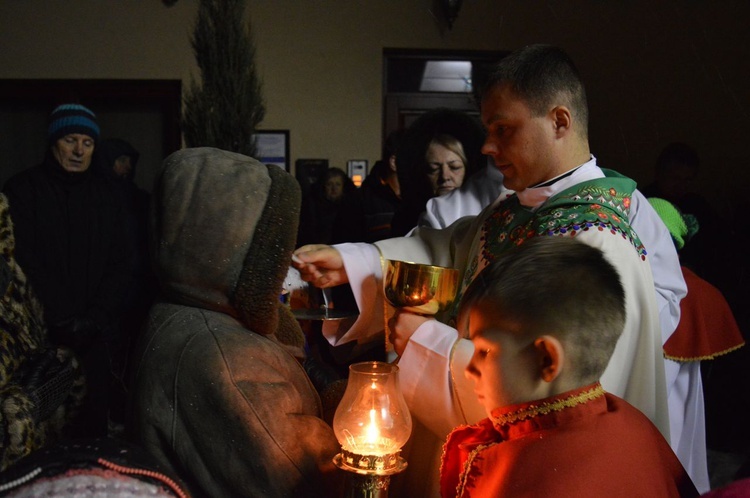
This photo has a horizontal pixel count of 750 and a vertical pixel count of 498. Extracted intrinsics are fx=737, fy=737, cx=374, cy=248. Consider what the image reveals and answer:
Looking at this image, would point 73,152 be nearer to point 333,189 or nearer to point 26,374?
point 26,374

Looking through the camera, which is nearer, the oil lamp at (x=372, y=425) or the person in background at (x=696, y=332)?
the oil lamp at (x=372, y=425)

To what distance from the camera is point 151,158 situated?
7879mm

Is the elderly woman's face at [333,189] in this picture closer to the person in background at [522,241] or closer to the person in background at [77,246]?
the person in background at [77,246]

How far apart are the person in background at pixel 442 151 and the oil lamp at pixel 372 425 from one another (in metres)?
2.04

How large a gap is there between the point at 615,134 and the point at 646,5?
136 cm

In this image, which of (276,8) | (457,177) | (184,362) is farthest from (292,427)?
(276,8)

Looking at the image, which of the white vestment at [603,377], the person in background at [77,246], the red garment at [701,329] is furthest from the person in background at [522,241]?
the person in background at [77,246]

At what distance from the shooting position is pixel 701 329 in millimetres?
3404

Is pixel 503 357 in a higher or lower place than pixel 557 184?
lower

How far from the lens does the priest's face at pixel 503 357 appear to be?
135cm

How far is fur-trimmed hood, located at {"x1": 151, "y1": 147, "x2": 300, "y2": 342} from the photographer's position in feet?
5.23

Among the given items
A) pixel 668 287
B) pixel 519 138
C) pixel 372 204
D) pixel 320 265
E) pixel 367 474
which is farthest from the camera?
pixel 372 204

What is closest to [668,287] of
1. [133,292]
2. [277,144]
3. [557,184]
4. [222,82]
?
[557,184]

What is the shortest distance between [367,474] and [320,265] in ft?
2.71
